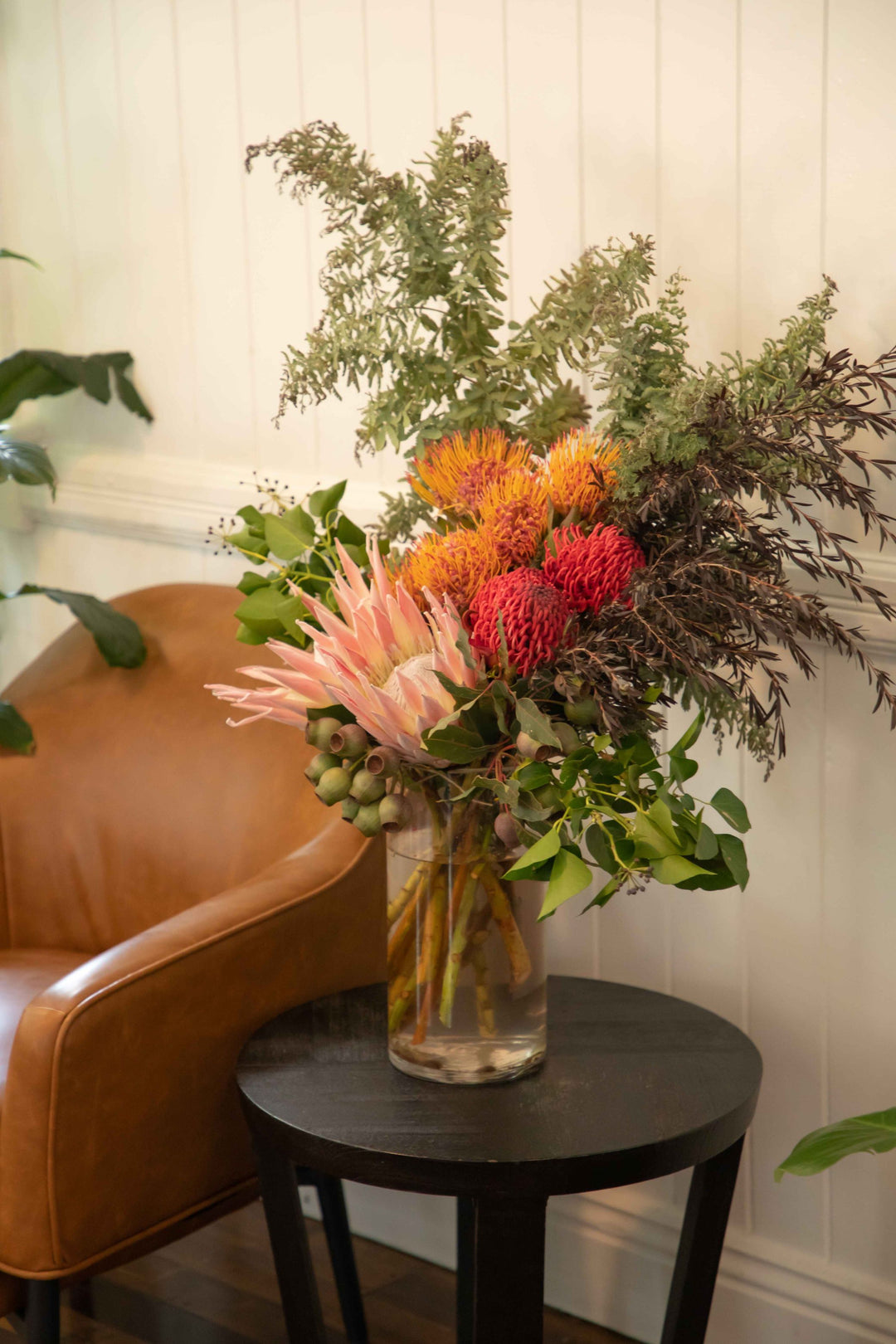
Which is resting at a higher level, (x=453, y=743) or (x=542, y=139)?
(x=542, y=139)

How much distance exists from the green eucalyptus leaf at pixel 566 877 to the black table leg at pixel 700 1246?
→ 44cm

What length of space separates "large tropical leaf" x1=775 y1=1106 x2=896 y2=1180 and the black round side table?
0.08m

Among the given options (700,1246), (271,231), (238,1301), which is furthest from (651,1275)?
(271,231)

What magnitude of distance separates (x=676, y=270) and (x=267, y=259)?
0.71 metres

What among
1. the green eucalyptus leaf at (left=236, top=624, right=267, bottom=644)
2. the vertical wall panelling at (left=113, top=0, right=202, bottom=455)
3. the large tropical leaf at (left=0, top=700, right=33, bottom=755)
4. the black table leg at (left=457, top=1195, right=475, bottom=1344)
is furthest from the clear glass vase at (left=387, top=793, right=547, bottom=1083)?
the vertical wall panelling at (left=113, top=0, right=202, bottom=455)

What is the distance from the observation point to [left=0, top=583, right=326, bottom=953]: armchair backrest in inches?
67.7

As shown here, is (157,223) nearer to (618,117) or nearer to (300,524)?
(618,117)

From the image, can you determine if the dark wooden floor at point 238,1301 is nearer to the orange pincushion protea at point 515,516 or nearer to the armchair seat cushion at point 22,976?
the armchair seat cushion at point 22,976

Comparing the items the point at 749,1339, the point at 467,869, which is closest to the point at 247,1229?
the point at 749,1339

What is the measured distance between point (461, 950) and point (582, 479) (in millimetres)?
409

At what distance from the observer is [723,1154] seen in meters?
1.26

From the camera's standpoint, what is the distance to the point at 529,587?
40.3 inches

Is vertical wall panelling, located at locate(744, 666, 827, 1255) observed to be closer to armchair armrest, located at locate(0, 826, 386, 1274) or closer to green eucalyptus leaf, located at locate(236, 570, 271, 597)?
armchair armrest, located at locate(0, 826, 386, 1274)

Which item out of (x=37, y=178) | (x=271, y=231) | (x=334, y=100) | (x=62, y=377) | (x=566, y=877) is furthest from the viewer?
(x=37, y=178)
